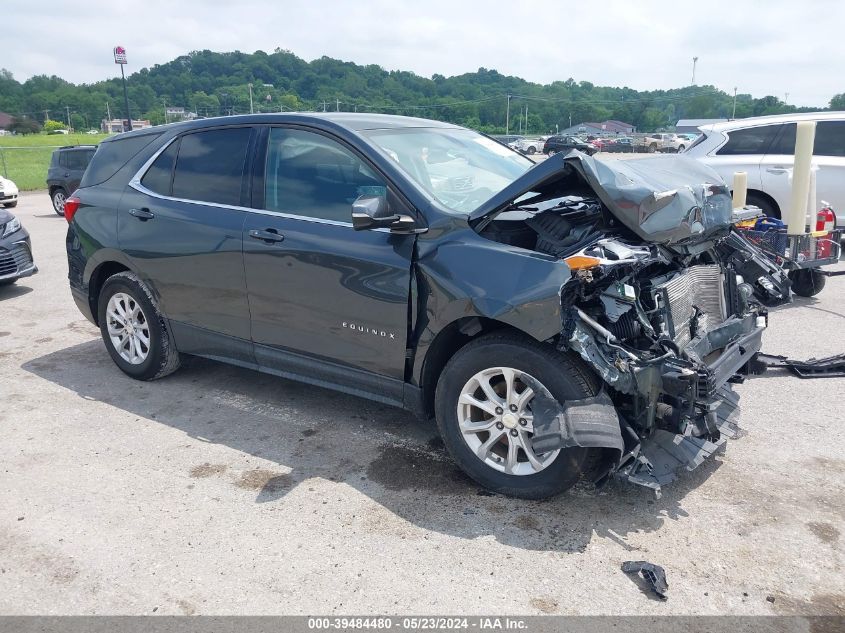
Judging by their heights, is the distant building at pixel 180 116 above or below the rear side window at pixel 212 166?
above

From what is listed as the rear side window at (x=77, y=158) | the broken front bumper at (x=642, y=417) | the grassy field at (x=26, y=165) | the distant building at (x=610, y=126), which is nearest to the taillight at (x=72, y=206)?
the broken front bumper at (x=642, y=417)

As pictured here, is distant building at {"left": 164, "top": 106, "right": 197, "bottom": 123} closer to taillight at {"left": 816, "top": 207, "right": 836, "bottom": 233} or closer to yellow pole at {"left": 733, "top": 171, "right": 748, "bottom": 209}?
yellow pole at {"left": 733, "top": 171, "right": 748, "bottom": 209}

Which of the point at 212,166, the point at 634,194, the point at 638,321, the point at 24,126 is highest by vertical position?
the point at 24,126

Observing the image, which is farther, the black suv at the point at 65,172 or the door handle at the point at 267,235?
the black suv at the point at 65,172

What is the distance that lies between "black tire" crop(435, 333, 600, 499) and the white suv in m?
7.03

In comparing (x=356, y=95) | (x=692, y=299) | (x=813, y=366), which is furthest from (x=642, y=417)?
(x=356, y=95)

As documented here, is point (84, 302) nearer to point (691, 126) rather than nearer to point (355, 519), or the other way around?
point (355, 519)

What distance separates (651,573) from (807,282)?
19.1 ft

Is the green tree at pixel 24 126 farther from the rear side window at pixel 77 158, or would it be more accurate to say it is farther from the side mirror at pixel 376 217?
the side mirror at pixel 376 217

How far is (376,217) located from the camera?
11.6 ft

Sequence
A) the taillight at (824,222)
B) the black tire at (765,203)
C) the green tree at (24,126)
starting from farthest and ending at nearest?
the green tree at (24,126) < the black tire at (765,203) < the taillight at (824,222)

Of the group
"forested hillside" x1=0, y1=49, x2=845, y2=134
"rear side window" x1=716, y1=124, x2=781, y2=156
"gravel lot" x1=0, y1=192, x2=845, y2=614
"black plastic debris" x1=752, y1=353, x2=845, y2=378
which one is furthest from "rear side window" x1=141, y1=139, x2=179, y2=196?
"forested hillside" x1=0, y1=49, x2=845, y2=134

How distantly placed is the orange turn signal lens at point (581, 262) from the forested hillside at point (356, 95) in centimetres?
3855

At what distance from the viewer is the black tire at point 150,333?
5.04 metres
